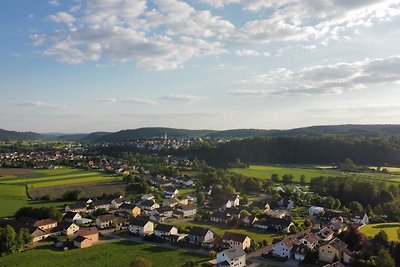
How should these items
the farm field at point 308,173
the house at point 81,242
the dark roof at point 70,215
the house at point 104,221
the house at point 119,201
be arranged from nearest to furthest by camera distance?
1. the house at point 81,242
2. the house at point 104,221
3. the dark roof at point 70,215
4. the house at point 119,201
5. the farm field at point 308,173

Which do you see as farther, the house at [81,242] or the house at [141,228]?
the house at [141,228]

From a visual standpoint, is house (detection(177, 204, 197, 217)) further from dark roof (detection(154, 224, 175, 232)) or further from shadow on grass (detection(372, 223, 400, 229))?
shadow on grass (detection(372, 223, 400, 229))

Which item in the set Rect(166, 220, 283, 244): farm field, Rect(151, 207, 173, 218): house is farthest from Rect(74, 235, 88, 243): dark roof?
Rect(151, 207, 173, 218): house

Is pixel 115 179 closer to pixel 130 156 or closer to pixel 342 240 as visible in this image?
pixel 130 156

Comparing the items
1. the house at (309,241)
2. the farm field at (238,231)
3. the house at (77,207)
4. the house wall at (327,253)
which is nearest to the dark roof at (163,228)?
the farm field at (238,231)

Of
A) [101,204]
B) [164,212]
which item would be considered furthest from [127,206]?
[164,212]

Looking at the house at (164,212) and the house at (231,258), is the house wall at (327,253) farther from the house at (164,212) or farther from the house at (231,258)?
the house at (164,212)
